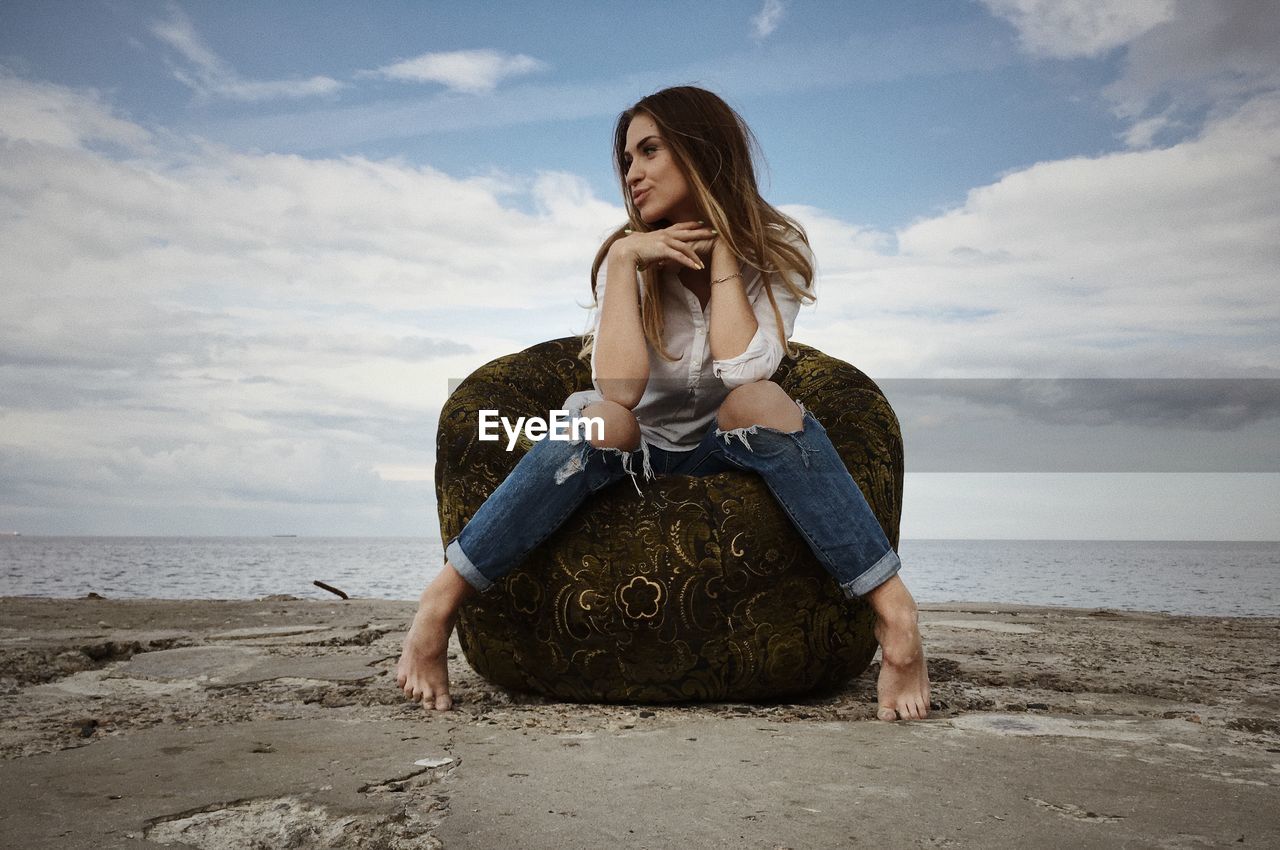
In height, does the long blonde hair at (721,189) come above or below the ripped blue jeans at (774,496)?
above

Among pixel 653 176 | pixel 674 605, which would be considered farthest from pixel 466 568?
pixel 653 176

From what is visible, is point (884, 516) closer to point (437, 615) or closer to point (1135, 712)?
point (1135, 712)

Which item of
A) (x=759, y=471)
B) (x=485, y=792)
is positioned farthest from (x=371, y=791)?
(x=759, y=471)

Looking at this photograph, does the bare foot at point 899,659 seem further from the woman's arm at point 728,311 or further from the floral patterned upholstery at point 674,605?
the woman's arm at point 728,311

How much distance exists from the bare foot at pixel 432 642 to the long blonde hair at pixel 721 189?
775 millimetres

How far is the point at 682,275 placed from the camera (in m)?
2.29

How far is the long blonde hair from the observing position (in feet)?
7.06

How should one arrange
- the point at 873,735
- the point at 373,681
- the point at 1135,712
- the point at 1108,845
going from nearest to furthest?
the point at 1108,845
the point at 873,735
the point at 1135,712
the point at 373,681

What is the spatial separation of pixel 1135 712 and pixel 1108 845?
951 mm

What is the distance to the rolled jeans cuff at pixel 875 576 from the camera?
1.78 m

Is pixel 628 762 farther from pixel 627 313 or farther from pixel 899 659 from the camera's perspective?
pixel 627 313

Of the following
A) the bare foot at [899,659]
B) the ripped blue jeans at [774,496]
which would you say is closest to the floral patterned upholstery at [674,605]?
the ripped blue jeans at [774,496]

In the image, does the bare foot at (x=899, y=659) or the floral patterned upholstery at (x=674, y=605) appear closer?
the bare foot at (x=899, y=659)

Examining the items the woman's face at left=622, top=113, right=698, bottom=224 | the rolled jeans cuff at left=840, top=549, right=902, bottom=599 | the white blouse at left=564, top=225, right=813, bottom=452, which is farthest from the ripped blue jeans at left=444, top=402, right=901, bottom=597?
the woman's face at left=622, top=113, right=698, bottom=224
